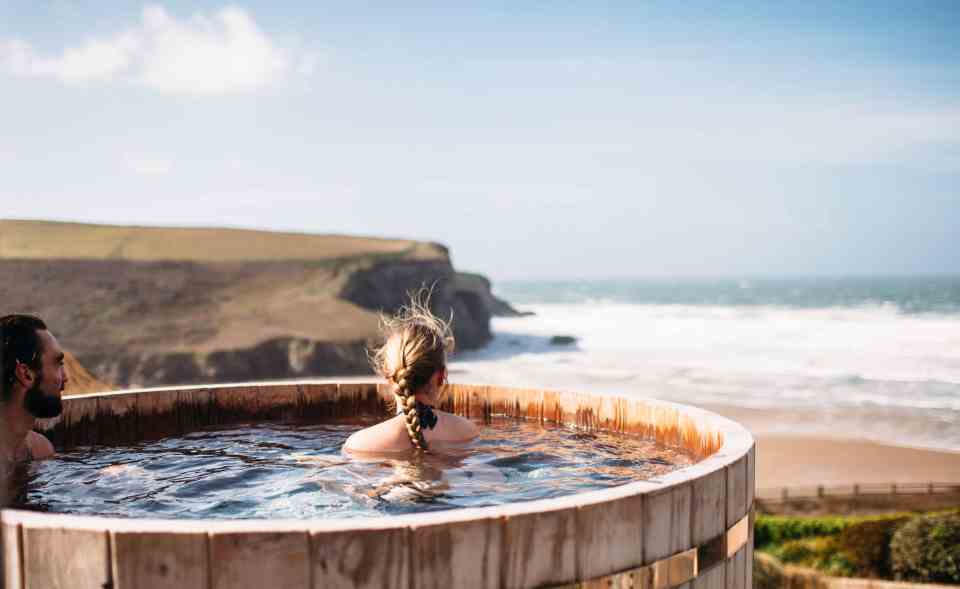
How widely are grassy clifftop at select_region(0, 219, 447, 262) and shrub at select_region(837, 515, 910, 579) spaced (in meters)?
47.6

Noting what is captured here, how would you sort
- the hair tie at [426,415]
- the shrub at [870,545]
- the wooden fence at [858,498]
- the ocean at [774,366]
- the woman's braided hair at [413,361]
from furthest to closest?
the ocean at [774,366] → the wooden fence at [858,498] → the shrub at [870,545] → the hair tie at [426,415] → the woman's braided hair at [413,361]

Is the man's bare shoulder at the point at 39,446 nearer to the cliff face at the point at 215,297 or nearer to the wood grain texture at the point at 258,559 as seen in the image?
the wood grain texture at the point at 258,559

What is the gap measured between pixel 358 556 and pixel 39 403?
6.86 ft

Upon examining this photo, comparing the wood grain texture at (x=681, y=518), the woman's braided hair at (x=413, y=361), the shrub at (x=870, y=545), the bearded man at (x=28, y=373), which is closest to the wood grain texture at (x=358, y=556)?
the wood grain texture at (x=681, y=518)

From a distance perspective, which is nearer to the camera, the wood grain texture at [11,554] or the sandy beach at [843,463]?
the wood grain texture at [11,554]

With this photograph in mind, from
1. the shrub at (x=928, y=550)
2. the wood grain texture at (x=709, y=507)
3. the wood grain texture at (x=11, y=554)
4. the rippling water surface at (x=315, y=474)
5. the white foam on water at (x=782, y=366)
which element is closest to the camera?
the wood grain texture at (x=11, y=554)

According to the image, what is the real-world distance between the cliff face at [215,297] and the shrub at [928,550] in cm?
2878

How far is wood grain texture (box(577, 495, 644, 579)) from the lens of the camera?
2457 mm

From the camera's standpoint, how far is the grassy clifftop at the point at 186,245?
2190 inches

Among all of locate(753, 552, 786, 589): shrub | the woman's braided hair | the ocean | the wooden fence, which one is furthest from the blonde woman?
the ocean

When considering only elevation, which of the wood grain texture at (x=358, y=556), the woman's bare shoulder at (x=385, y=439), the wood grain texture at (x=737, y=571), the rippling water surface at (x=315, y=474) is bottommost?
the wood grain texture at (x=737, y=571)

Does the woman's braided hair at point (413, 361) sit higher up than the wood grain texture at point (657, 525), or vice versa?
the woman's braided hair at point (413, 361)

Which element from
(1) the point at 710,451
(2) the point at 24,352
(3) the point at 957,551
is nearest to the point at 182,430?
(2) the point at 24,352

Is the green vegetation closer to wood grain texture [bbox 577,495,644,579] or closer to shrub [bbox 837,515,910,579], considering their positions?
shrub [bbox 837,515,910,579]
